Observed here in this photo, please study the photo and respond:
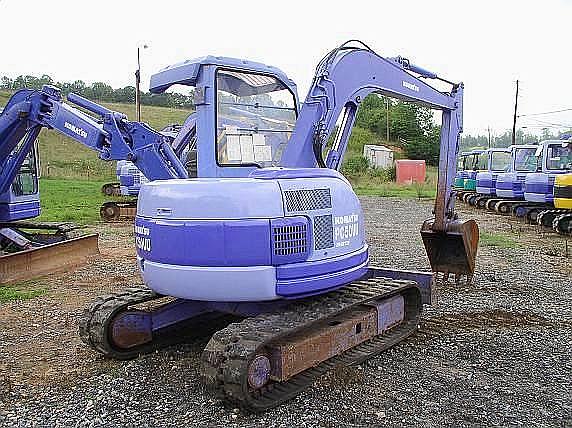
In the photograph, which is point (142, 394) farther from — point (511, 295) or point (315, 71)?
point (511, 295)

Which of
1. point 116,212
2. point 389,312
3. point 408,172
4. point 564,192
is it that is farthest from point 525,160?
point 408,172

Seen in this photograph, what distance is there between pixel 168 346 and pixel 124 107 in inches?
2266

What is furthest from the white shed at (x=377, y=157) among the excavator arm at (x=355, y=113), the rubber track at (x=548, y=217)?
the excavator arm at (x=355, y=113)

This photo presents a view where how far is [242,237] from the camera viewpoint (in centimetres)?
481

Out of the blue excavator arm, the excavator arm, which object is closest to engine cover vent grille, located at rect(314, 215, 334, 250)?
the excavator arm

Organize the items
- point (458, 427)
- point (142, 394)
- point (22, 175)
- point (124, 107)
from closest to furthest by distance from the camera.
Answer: point (458, 427), point (142, 394), point (22, 175), point (124, 107)

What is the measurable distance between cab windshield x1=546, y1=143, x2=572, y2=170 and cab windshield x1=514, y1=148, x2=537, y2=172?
3801mm

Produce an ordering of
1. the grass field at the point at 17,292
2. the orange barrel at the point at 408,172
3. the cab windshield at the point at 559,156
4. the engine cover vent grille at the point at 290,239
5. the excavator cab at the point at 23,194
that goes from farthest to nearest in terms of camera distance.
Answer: the orange barrel at the point at 408,172 → the cab windshield at the point at 559,156 → the excavator cab at the point at 23,194 → the grass field at the point at 17,292 → the engine cover vent grille at the point at 290,239

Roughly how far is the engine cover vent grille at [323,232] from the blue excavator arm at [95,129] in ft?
15.2

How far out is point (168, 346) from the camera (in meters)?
6.13

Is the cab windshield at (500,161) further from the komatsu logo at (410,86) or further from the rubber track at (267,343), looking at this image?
the rubber track at (267,343)

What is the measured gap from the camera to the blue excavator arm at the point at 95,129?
960 cm

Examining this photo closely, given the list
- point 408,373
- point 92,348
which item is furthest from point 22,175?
point 408,373

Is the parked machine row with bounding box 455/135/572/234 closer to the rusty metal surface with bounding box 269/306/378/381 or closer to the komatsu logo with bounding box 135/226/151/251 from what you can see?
the rusty metal surface with bounding box 269/306/378/381
